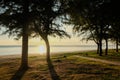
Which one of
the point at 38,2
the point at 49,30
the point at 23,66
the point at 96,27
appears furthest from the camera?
the point at 96,27

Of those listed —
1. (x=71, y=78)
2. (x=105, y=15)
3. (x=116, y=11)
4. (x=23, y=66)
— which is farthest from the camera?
(x=23, y=66)

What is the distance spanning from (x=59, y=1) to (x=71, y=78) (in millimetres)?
13133

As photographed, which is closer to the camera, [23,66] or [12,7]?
[12,7]

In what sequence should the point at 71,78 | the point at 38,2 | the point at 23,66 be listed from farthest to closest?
the point at 23,66 < the point at 38,2 < the point at 71,78

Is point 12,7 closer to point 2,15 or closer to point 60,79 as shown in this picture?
point 2,15

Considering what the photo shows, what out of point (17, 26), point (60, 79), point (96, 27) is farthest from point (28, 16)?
point (96, 27)

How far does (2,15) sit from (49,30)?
11.1 meters

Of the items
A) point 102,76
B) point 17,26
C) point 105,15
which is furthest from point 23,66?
point 105,15

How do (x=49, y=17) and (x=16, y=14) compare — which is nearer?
(x=16, y=14)

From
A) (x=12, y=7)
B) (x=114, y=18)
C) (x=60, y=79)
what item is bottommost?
(x=60, y=79)

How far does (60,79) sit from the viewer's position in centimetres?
1656

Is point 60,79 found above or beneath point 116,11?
beneath

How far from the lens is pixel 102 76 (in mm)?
16516

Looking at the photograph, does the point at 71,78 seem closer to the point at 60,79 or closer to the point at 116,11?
the point at 60,79
